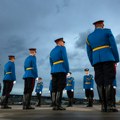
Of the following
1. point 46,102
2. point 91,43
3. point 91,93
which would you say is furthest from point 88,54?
point 46,102

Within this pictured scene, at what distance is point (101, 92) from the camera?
722 cm

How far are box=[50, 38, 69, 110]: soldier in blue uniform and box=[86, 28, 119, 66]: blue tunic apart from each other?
183 centimetres

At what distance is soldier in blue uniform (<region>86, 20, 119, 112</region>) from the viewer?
7023 millimetres

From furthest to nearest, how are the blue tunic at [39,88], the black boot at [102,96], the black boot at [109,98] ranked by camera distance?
the blue tunic at [39,88]
the black boot at [102,96]
the black boot at [109,98]

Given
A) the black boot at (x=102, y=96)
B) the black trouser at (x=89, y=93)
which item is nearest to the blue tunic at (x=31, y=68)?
the black boot at (x=102, y=96)

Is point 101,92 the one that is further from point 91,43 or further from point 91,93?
point 91,93

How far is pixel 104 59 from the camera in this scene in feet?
23.7

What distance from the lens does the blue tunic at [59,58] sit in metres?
9.44

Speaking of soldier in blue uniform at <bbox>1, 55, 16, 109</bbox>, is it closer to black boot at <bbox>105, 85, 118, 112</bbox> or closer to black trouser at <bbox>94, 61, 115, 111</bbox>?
black trouser at <bbox>94, 61, 115, 111</bbox>

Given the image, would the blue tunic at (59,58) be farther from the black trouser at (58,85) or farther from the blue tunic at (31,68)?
the blue tunic at (31,68)

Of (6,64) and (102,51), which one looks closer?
(102,51)

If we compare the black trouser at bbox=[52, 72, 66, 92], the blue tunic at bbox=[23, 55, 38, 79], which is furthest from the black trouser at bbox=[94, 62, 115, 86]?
the blue tunic at bbox=[23, 55, 38, 79]

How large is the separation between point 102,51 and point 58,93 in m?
2.70

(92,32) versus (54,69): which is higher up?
(92,32)
